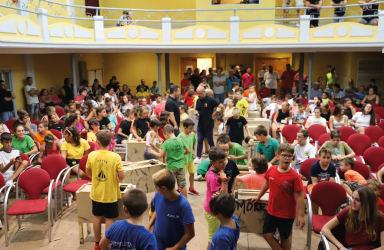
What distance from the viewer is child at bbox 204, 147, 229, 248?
167 inches

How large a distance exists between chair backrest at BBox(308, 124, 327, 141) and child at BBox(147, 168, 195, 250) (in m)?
5.44

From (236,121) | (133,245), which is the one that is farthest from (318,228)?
(236,121)

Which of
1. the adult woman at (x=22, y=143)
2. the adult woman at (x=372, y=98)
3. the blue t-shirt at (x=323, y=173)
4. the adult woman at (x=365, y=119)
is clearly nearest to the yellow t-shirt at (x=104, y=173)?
the blue t-shirt at (x=323, y=173)

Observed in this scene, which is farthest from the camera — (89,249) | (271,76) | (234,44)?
(271,76)

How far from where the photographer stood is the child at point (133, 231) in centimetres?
296

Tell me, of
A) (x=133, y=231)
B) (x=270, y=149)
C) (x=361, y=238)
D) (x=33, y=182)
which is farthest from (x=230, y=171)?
(x=33, y=182)

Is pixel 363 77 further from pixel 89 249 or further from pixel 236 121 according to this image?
pixel 89 249

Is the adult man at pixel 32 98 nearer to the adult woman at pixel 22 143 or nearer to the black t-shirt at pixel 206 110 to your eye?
the adult woman at pixel 22 143

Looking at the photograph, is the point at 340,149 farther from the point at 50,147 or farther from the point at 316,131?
the point at 50,147

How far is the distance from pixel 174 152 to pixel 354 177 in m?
2.86

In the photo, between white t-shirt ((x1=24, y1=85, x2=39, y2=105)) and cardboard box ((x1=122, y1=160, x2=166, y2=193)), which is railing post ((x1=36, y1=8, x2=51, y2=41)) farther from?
cardboard box ((x1=122, y1=160, x2=166, y2=193))

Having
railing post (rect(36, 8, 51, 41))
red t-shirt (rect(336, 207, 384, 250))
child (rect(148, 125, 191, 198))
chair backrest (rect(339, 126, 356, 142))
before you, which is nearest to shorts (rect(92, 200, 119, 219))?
child (rect(148, 125, 191, 198))

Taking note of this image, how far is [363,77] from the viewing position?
14.8 metres

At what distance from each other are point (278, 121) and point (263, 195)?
200 inches
